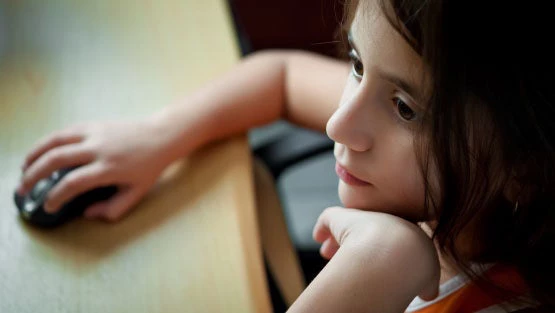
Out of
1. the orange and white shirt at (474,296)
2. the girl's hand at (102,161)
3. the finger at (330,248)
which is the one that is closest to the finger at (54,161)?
the girl's hand at (102,161)

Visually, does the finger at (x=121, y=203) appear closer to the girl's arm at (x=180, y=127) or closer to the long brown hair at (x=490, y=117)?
the girl's arm at (x=180, y=127)

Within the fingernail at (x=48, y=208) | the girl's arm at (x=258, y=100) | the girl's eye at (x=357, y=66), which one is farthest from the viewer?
the girl's arm at (x=258, y=100)

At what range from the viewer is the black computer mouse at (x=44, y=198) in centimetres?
68

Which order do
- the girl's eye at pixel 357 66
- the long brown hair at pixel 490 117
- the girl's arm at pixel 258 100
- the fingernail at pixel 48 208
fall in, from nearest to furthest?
the long brown hair at pixel 490 117 < the girl's eye at pixel 357 66 < the fingernail at pixel 48 208 < the girl's arm at pixel 258 100

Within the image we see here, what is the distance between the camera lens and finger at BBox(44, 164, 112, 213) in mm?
683

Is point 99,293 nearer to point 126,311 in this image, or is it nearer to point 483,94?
point 126,311

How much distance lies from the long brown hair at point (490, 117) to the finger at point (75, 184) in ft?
1.06

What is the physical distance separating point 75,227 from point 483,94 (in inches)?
17.5

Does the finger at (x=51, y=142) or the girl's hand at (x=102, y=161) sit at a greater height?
the finger at (x=51, y=142)

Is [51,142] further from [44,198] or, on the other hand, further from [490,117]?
[490,117]

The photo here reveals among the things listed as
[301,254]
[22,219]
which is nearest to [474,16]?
[22,219]

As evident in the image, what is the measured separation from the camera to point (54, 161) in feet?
2.36

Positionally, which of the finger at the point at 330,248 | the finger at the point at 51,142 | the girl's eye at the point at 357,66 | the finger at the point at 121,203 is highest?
the girl's eye at the point at 357,66

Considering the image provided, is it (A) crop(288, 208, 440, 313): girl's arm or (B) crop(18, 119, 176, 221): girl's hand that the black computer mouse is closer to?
(B) crop(18, 119, 176, 221): girl's hand
